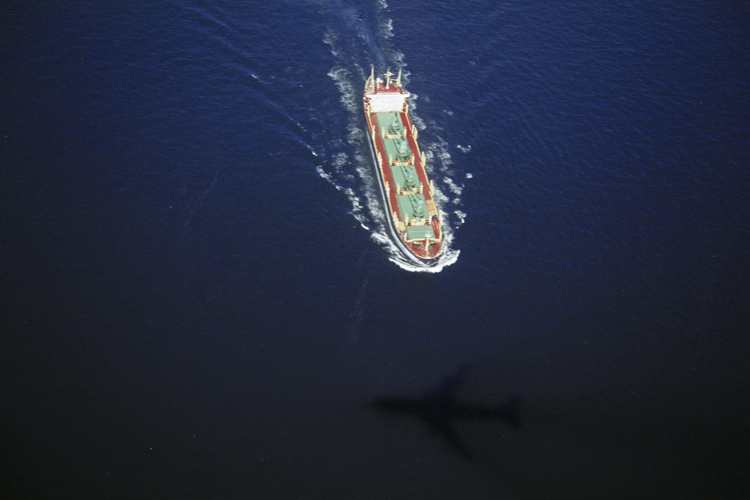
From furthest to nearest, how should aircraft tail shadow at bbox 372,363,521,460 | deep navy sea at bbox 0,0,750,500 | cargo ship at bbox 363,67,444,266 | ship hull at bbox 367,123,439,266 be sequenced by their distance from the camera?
cargo ship at bbox 363,67,444,266 < ship hull at bbox 367,123,439,266 < aircraft tail shadow at bbox 372,363,521,460 < deep navy sea at bbox 0,0,750,500

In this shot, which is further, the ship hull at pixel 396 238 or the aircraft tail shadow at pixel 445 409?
the ship hull at pixel 396 238

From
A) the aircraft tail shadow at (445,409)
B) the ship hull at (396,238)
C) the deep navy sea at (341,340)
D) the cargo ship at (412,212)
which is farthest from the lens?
the cargo ship at (412,212)

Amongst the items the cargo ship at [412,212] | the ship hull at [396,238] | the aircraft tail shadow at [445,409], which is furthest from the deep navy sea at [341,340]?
the cargo ship at [412,212]

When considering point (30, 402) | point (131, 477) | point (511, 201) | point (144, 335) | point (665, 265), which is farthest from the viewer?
point (511, 201)

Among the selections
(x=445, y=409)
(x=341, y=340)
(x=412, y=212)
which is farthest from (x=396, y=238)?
(x=445, y=409)

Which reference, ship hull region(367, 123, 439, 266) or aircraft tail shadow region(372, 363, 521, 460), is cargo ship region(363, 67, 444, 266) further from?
aircraft tail shadow region(372, 363, 521, 460)

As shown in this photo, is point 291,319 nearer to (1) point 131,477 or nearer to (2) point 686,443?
(1) point 131,477

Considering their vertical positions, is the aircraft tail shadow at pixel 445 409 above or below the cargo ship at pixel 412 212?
below

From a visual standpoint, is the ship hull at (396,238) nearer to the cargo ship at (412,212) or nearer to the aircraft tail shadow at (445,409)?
the cargo ship at (412,212)

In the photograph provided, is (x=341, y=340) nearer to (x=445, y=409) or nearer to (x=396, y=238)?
(x=445, y=409)

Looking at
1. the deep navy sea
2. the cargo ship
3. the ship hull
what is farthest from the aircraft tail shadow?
the cargo ship

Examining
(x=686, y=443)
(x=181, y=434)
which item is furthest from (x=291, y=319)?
(x=686, y=443)
